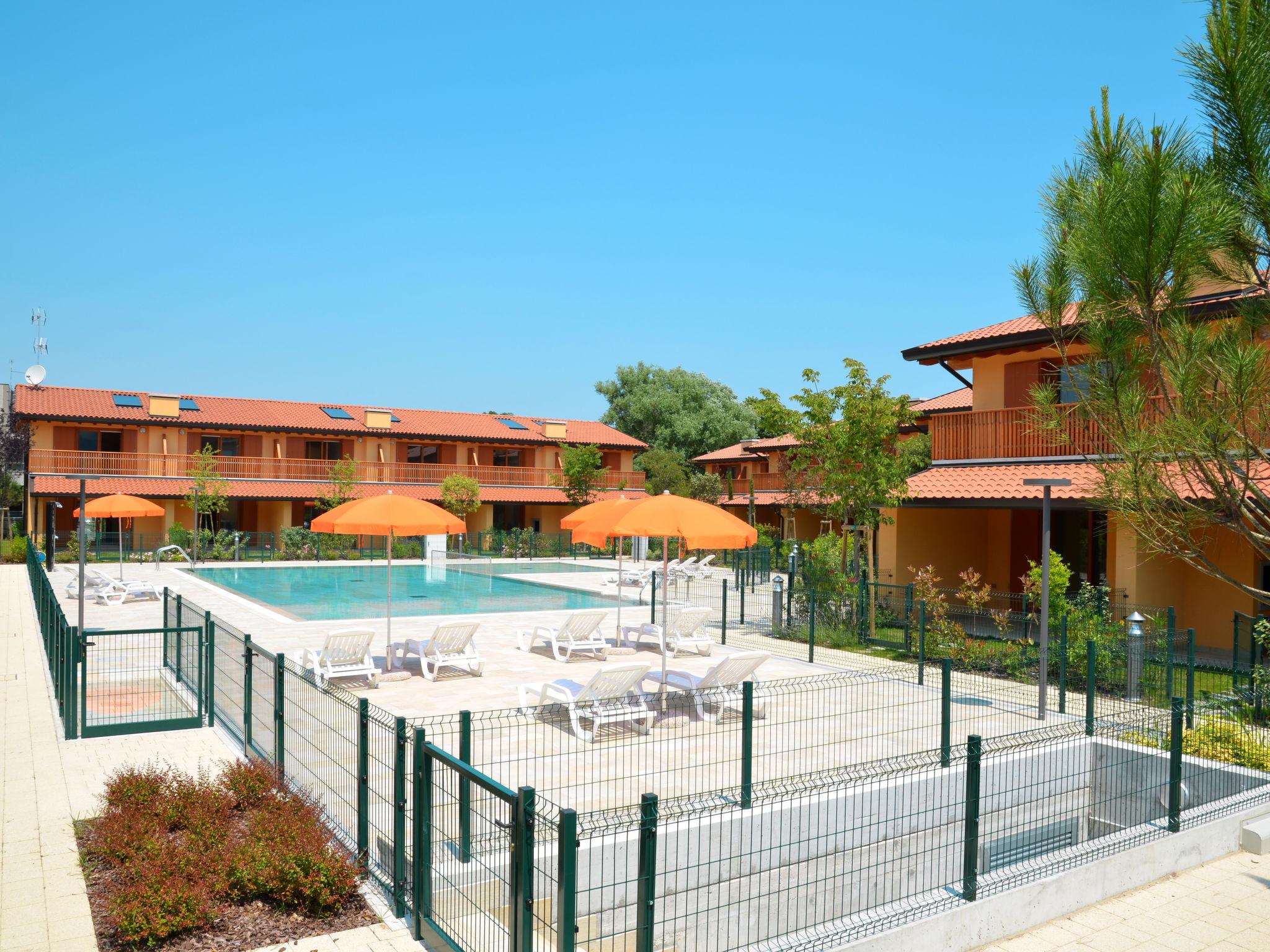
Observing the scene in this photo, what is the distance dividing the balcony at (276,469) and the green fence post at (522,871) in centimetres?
3788

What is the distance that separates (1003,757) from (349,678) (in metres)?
8.38

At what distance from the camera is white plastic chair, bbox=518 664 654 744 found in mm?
8734

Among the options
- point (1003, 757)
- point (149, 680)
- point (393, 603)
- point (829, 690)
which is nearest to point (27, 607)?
point (393, 603)

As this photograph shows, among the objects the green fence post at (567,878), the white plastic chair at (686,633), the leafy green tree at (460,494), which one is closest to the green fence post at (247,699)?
the green fence post at (567,878)

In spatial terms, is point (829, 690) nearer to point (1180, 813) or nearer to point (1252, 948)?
point (1180, 813)

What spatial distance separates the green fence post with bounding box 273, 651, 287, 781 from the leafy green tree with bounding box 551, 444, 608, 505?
1440 inches

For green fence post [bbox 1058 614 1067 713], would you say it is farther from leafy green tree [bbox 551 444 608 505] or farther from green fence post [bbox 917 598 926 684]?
leafy green tree [bbox 551 444 608 505]

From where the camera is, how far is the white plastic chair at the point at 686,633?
15375mm

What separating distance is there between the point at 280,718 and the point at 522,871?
390 centimetres

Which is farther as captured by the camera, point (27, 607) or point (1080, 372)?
point (27, 607)


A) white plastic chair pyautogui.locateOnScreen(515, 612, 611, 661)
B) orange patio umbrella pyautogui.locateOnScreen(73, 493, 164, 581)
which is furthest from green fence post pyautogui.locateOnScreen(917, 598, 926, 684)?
orange patio umbrella pyautogui.locateOnScreen(73, 493, 164, 581)

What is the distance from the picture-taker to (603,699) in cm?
904

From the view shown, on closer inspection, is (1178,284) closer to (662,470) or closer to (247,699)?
(247,699)

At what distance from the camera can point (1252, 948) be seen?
5.56 metres
